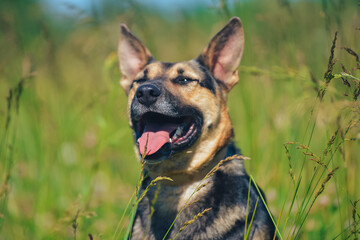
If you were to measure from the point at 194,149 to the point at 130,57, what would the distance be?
1.04 metres

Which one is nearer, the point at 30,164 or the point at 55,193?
the point at 55,193

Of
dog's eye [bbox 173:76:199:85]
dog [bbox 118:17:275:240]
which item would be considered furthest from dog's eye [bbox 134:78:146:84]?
dog's eye [bbox 173:76:199:85]

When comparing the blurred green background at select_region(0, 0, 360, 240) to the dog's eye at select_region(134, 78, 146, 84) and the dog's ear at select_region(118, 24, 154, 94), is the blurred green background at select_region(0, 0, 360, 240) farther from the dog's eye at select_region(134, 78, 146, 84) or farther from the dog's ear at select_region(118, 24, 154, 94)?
the dog's eye at select_region(134, 78, 146, 84)

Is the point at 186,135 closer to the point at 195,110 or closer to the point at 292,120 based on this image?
the point at 195,110

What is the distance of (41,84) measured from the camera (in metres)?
7.64

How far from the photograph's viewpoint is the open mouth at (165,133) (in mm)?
2438

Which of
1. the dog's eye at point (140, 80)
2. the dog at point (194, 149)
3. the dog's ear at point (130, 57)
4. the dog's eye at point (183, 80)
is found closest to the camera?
the dog at point (194, 149)

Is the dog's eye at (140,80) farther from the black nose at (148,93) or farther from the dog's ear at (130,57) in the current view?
the black nose at (148,93)

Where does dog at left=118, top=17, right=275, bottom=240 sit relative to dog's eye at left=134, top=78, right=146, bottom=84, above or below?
below

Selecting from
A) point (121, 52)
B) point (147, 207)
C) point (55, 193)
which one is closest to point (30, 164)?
point (55, 193)

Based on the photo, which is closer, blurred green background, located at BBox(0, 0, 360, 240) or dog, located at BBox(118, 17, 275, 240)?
dog, located at BBox(118, 17, 275, 240)

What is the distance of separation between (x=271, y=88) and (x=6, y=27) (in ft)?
8.69

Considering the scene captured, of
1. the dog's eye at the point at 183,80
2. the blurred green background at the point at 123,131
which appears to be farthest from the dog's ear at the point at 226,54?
the dog's eye at the point at 183,80

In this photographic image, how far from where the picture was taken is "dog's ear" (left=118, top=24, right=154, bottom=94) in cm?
317
